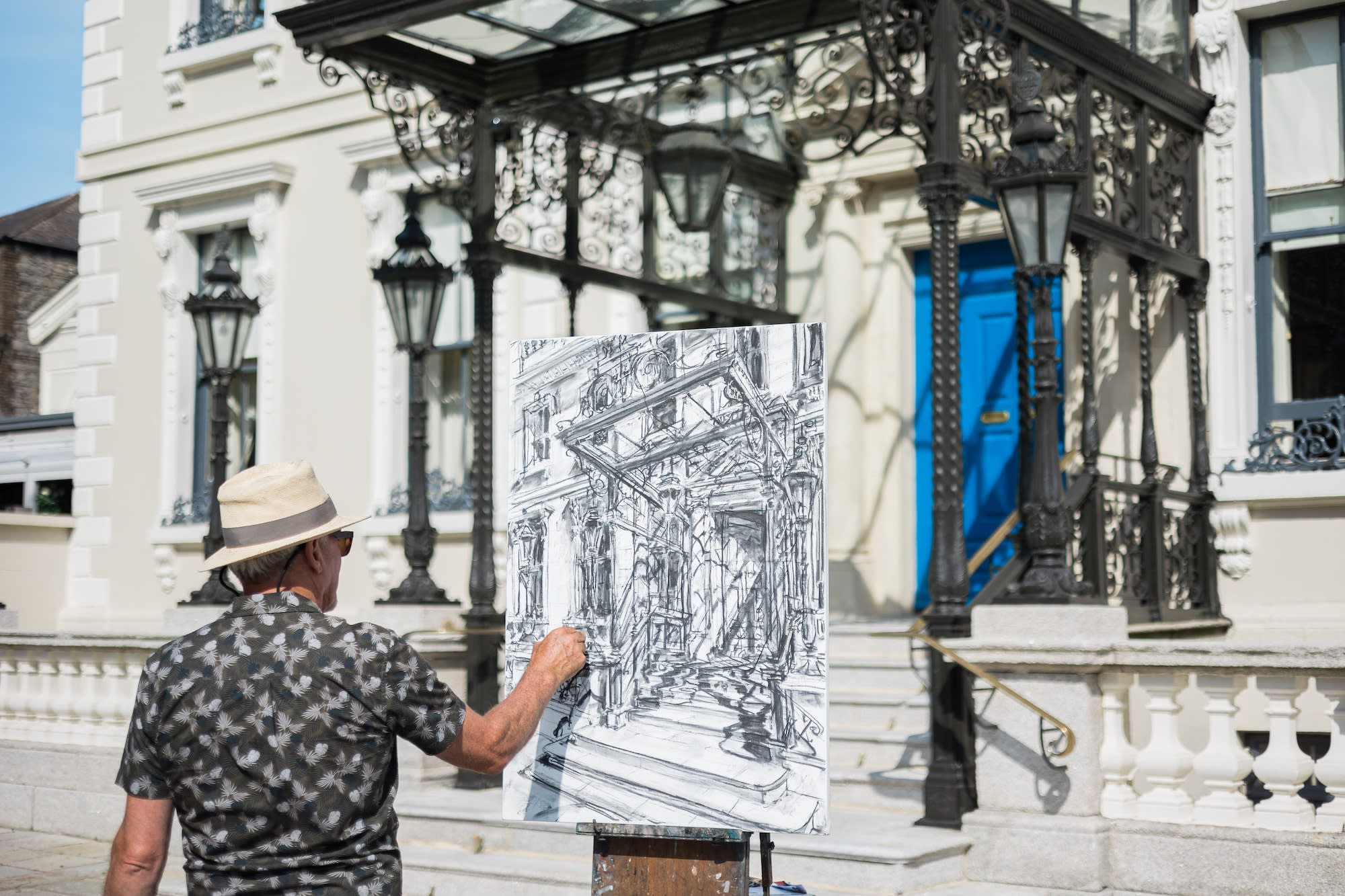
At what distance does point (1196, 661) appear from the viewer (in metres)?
6.16

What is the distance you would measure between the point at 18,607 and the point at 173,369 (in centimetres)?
255

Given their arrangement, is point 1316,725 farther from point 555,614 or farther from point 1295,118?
point 555,614

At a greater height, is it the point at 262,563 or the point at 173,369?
the point at 173,369

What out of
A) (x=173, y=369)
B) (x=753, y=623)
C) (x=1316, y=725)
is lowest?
(x=1316, y=725)

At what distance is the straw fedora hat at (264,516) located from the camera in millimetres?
3125

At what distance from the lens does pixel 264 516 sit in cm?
314

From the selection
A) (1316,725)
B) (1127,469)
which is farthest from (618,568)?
(1127,469)

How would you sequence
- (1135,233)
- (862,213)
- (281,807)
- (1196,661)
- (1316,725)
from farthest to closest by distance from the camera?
(862,213) → (1135,233) → (1316,725) → (1196,661) → (281,807)

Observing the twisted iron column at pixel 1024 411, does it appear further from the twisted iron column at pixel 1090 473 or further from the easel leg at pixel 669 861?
the easel leg at pixel 669 861

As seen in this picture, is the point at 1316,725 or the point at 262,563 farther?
the point at 1316,725

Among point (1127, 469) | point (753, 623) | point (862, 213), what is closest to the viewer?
point (753, 623)

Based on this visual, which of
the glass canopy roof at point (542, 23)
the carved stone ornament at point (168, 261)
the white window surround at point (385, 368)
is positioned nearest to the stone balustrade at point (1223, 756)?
the glass canopy roof at point (542, 23)

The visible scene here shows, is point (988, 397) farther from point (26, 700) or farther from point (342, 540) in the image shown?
point (342, 540)

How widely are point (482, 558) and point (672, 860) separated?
4783mm
